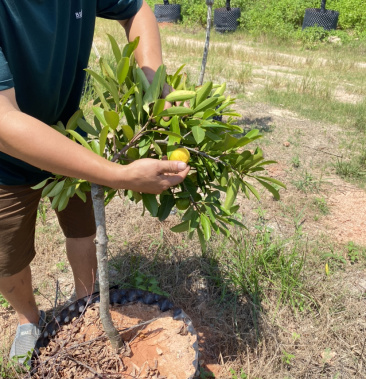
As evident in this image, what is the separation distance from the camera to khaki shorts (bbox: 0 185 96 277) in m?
1.66

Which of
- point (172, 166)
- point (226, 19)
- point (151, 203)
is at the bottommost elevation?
point (226, 19)

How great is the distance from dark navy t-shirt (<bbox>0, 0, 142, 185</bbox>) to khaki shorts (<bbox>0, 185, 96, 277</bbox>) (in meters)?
0.07

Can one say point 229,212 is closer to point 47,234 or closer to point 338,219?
point 47,234

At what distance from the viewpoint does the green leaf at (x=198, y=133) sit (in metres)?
1.13

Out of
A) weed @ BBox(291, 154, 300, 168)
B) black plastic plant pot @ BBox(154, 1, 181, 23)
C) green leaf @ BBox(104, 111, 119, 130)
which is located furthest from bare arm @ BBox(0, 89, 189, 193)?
black plastic plant pot @ BBox(154, 1, 181, 23)

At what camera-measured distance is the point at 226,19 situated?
504 inches

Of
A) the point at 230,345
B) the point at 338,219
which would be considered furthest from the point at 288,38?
the point at 230,345

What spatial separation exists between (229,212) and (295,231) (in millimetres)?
1781

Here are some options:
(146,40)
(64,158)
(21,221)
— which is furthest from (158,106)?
(21,221)

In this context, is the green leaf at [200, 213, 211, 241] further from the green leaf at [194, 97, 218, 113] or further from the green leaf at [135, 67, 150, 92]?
the green leaf at [135, 67, 150, 92]

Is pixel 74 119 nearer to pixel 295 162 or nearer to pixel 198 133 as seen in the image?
pixel 198 133

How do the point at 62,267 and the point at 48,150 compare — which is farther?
the point at 62,267

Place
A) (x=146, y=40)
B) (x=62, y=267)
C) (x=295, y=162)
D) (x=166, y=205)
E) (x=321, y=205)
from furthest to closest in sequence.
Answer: (x=295, y=162), (x=321, y=205), (x=62, y=267), (x=146, y=40), (x=166, y=205)

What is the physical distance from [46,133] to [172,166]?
0.36 m
